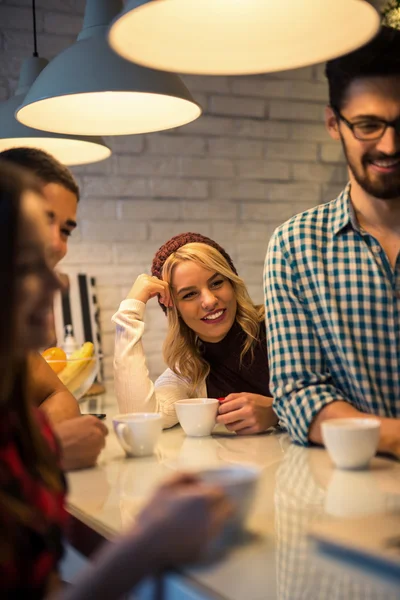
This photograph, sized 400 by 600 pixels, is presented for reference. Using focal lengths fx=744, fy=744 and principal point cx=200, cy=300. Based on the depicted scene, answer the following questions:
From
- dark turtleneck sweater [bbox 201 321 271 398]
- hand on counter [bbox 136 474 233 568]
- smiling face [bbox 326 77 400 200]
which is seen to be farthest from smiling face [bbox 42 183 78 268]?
hand on counter [bbox 136 474 233 568]

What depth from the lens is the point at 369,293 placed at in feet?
4.57

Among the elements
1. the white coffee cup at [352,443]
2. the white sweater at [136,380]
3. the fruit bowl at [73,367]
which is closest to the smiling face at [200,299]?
the white sweater at [136,380]

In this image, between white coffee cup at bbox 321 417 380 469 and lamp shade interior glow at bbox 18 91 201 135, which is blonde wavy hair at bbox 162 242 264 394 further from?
white coffee cup at bbox 321 417 380 469

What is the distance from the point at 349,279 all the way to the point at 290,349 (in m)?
0.17

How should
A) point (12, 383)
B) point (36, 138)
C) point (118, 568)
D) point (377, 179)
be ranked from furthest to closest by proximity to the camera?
point (36, 138) → point (377, 179) → point (12, 383) → point (118, 568)

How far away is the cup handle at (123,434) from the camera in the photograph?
1260mm

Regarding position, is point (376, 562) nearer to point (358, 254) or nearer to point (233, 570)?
point (233, 570)

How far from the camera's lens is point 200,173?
10.9ft

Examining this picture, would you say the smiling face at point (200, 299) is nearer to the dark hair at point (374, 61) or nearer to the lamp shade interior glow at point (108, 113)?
the lamp shade interior glow at point (108, 113)

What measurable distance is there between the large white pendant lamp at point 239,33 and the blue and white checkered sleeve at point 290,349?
1.41 ft

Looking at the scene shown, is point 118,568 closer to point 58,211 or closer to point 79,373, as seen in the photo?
point 58,211

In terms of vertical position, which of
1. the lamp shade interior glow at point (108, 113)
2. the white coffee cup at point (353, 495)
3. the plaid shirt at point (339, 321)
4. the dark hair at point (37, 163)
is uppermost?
the lamp shade interior glow at point (108, 113)

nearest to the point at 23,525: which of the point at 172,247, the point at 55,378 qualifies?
the point at 55,378

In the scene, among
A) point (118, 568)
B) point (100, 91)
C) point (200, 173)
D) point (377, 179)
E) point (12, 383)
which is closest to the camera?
point (118, 568)
